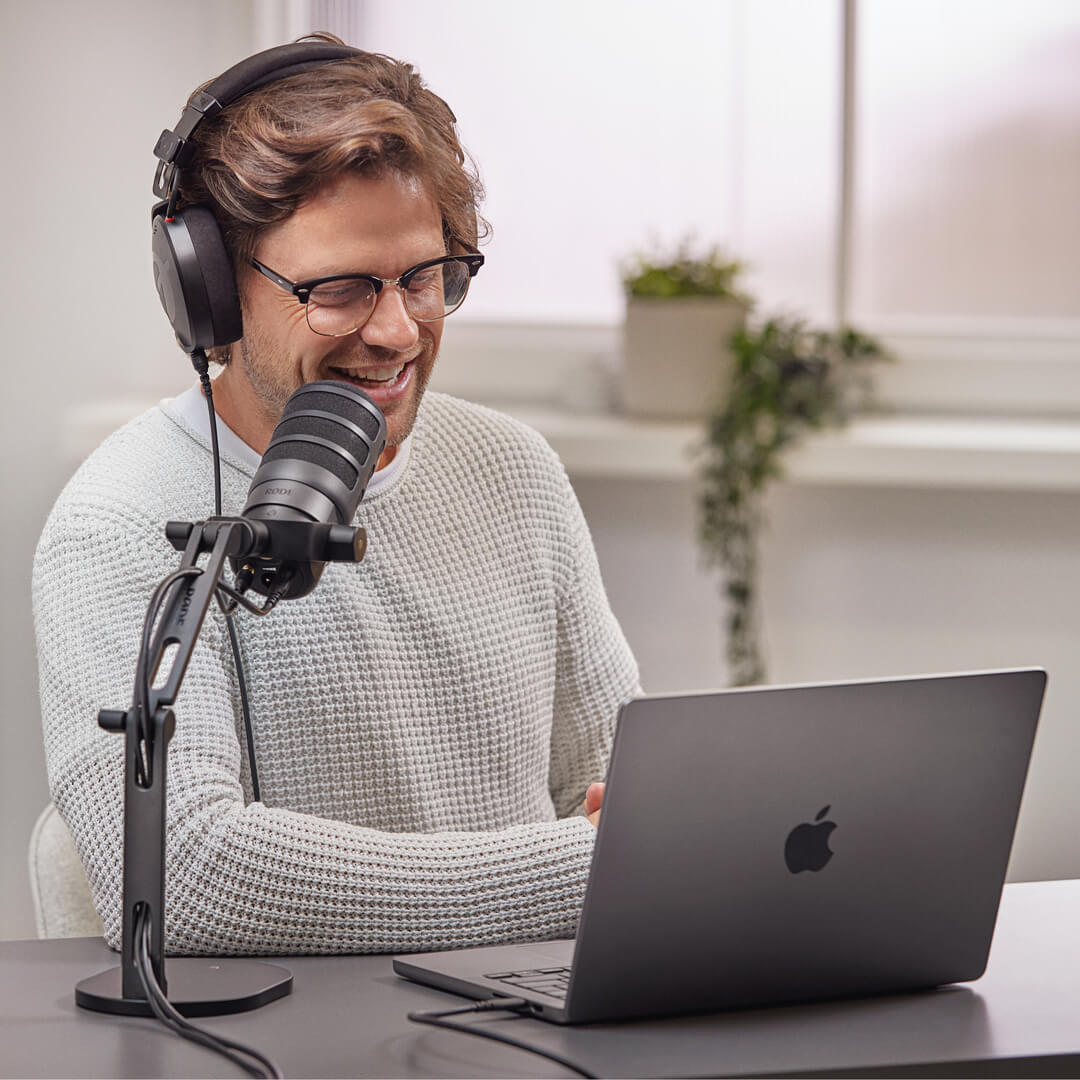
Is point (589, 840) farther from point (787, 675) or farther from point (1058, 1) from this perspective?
point (1058, 1)

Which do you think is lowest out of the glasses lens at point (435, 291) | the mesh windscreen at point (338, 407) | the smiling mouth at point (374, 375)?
the mesh windscreen at point (338, 407)

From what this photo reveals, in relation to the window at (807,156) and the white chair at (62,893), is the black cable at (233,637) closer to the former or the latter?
the white chair at (62,893)

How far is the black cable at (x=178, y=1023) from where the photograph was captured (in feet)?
2.82

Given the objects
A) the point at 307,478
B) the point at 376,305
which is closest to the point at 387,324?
the point at 376,305

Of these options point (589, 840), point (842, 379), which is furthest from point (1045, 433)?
point (589, 840)

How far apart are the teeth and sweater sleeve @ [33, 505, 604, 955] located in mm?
214

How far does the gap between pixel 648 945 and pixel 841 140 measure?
1846 millimetres

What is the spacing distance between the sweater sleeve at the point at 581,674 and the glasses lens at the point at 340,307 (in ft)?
1.24

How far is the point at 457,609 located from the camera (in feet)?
4.80

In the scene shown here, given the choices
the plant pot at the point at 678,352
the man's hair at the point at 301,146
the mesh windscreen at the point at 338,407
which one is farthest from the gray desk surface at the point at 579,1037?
the plant pot at the point at 678,352

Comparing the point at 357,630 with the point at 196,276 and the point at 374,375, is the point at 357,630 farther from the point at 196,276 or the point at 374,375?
the point at 196,276

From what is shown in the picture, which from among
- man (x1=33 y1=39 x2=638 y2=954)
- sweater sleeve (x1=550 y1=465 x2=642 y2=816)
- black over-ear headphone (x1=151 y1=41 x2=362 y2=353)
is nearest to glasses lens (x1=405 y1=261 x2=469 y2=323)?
man (x1=33 y1=39 x2=638 y2=954)

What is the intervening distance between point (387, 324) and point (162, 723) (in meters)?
0.52

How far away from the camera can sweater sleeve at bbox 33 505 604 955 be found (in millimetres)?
1126
